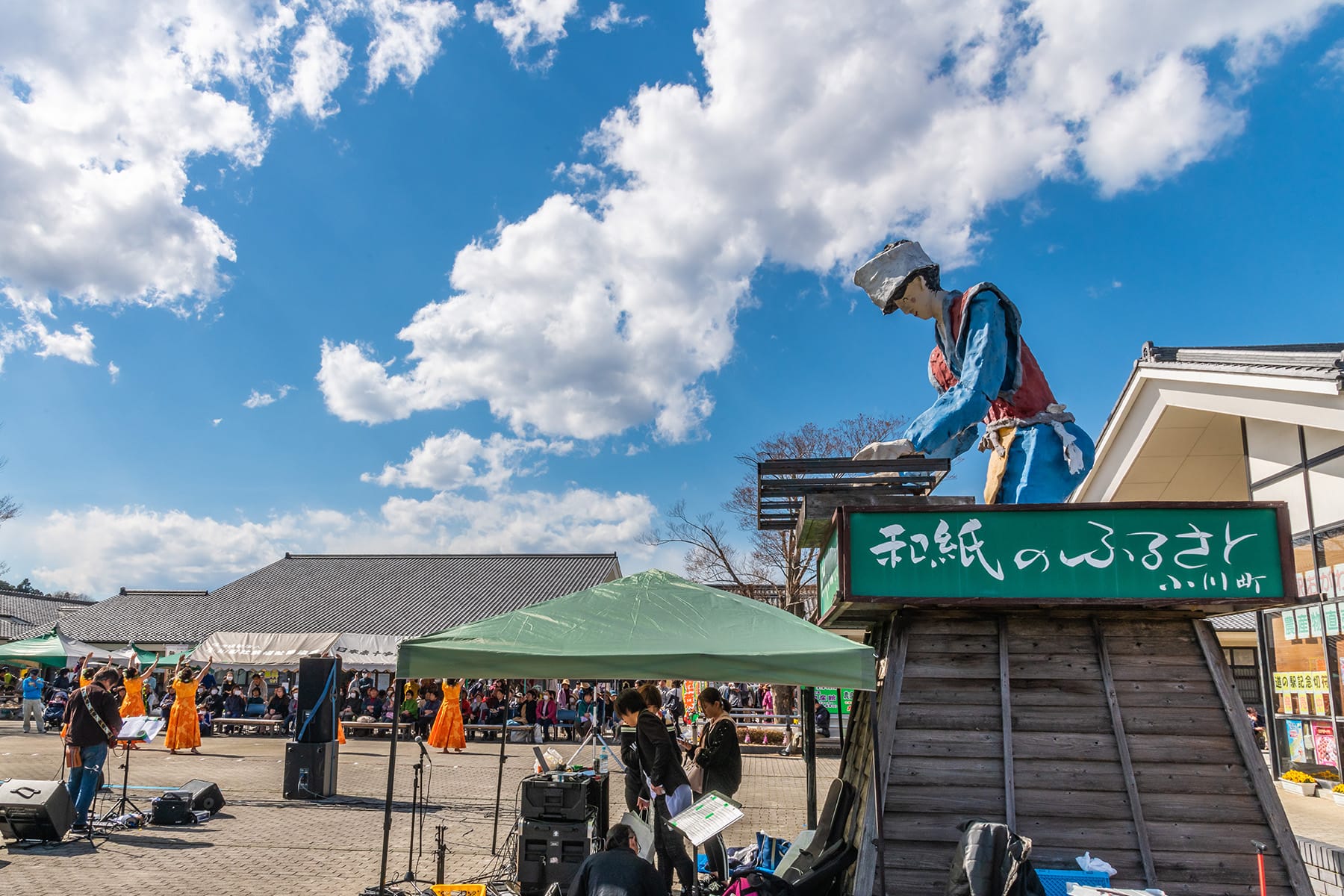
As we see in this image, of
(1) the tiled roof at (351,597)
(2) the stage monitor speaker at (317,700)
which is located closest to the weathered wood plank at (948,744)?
(2) the stage monitor speaker at (317,700)

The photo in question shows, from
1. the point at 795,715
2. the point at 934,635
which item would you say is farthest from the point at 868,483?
the point at 795,715

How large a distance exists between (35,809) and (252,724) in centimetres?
1752

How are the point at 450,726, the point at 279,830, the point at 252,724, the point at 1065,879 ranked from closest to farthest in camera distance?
the point at 1065,879 → the point at 279,830 → the point at 450,726 → the point at 252,724

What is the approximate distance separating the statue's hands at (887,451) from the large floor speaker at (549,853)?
3797 mm

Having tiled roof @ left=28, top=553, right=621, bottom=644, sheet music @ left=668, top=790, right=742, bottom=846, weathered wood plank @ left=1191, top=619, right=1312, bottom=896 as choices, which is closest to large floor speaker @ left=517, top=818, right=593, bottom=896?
sheet music @ left=668, top=790, right=742, bottom=846

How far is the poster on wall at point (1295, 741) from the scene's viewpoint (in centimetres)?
1136

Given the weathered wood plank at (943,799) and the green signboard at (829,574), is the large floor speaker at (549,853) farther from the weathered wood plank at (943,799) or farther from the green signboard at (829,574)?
the green signboard at (829,574)

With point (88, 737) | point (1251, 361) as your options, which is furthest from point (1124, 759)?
point (88, 737)

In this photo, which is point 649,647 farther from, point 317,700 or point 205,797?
point 317,700

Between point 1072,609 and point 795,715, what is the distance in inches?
712

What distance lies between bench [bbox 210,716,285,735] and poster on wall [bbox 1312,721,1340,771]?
79.2 ft

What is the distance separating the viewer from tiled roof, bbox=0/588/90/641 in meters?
46.7

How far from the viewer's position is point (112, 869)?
834 centimetres

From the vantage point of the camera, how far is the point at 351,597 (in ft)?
135
